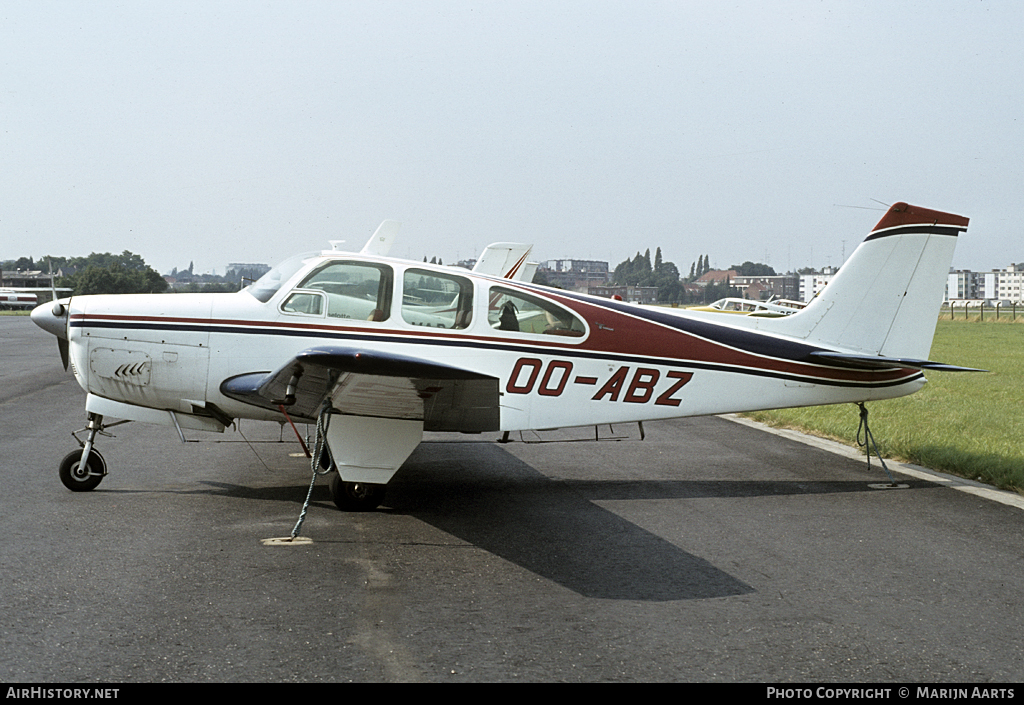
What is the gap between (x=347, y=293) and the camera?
6.94m

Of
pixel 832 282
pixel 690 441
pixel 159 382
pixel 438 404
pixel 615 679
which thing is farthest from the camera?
pixel 690 441

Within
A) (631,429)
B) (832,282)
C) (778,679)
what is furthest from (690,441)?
(778,679)

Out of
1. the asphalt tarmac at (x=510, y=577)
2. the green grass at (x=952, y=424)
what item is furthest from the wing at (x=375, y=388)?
the green grass at (x=952, y=424)

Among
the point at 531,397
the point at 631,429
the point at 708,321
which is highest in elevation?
the point at 708,321

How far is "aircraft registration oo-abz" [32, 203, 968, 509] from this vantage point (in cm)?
671

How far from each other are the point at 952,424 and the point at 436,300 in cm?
781

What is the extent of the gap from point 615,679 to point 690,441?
24.7 ft

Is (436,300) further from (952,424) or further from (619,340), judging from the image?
(952,424)

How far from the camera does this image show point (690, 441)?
1091 centimetres

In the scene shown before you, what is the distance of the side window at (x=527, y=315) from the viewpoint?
7.08 metres

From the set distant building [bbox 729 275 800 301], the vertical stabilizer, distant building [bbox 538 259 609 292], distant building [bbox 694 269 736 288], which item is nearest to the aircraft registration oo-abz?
the vertical stabilizer

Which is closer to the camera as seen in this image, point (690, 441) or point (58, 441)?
point (58, 441)

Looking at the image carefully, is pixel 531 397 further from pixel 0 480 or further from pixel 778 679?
pixel 0 480

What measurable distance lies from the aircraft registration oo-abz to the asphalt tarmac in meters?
0.68
